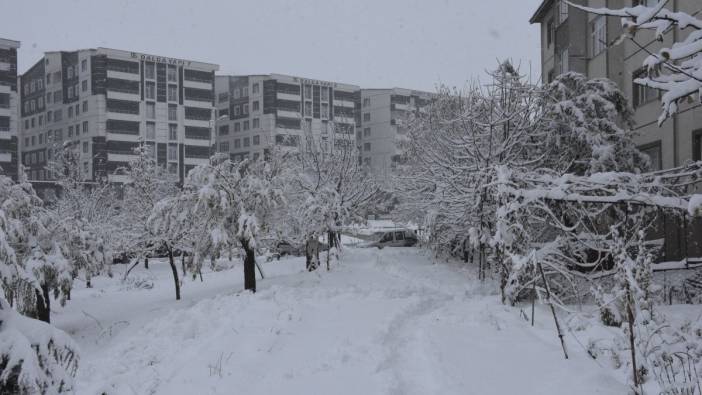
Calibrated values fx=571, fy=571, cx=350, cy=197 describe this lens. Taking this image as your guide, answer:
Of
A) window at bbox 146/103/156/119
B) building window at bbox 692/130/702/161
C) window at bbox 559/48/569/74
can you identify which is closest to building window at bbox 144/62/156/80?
window at bbox 146/103/156/119

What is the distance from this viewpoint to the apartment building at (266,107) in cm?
8169

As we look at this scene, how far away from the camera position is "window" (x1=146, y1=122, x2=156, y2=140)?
71125 millimetres

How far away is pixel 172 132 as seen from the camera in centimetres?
7319

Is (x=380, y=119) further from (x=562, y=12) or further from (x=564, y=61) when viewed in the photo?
(x=564, y=61)

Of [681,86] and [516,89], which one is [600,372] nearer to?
[681,86]

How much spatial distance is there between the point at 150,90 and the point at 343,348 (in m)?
69.0

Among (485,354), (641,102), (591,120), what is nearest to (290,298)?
(485,354)

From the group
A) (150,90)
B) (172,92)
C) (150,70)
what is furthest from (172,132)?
(150,70)

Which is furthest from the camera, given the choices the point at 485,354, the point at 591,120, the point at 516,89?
the point at 516,89

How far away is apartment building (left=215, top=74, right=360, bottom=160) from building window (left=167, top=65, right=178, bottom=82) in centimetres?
1129

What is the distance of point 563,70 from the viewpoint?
27016 mm

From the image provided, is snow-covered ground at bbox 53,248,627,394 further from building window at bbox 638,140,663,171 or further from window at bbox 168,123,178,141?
window at bbox 168,123,178,141

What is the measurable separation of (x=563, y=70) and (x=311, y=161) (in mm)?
13379

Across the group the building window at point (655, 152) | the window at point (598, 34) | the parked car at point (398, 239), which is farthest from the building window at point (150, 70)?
the building window at point (655, 152)
